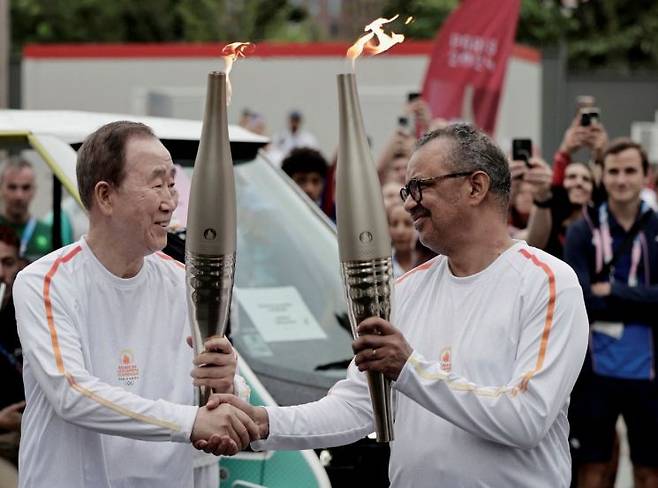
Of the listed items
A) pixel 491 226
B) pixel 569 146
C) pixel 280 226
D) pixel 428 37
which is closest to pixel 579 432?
pixel 569 146

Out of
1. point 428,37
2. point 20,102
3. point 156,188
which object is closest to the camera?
point 156,188

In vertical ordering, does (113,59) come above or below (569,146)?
above

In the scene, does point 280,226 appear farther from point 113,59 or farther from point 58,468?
point 113,59

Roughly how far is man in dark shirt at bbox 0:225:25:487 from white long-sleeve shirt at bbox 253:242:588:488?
1.71m

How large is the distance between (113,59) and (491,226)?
20068 millimetres

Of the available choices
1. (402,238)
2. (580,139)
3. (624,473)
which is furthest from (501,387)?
(624,473)

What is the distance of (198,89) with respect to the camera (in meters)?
23.2

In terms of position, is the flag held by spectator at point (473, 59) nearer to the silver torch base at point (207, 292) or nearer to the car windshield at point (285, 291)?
the car windshield at point (285, 291)

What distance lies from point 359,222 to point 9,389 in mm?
2520

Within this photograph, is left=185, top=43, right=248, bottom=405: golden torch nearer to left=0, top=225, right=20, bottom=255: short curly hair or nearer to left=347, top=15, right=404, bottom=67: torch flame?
left=347, top=15, right=404, bottom=67: torch flame

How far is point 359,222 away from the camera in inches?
153

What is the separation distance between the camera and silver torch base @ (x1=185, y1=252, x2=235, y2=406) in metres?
4.01

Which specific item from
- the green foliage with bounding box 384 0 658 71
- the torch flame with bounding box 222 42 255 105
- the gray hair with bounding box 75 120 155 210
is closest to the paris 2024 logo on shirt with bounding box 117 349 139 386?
the gray hair with bounding box 75 120 155 210

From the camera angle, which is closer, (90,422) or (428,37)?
(90,422)
